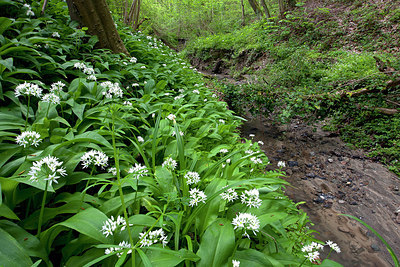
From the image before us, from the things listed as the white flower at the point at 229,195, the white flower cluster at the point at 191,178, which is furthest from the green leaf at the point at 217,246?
the white flower cluster at the point at 191,178

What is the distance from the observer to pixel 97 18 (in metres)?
3.39

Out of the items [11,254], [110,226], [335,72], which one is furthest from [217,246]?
[335,72]

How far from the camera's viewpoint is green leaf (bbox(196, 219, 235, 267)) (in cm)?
98

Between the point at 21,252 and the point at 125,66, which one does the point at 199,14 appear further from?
the point at 21,252

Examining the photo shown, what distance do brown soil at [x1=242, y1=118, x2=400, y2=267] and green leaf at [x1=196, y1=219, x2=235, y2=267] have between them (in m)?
1.91

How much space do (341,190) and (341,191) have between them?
3 cm

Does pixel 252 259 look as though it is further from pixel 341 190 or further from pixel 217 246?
pixel 341 190

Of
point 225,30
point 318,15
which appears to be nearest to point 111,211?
point 318,15

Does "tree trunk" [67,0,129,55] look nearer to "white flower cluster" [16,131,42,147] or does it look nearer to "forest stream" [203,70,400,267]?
"white flower cluster" [16,131,42,147]

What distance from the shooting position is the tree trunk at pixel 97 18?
328 cm

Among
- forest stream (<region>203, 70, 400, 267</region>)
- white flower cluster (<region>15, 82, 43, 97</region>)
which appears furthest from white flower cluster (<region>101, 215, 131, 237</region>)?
forest stream (<region>203, 70, 400, 267</region>)

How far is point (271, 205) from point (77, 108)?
6.53 feet

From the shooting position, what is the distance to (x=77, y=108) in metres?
1.80

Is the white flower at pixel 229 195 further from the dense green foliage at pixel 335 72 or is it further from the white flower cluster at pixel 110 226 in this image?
the dense green foliage at pixel 335 72
